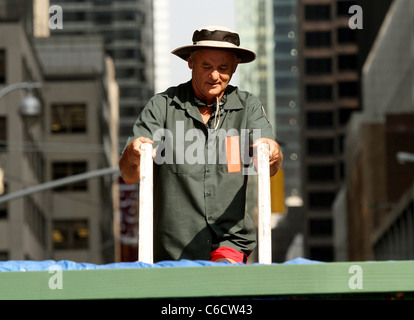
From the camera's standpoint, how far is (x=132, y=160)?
5273mm

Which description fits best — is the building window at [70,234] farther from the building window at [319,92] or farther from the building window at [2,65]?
the building window at [319,92]

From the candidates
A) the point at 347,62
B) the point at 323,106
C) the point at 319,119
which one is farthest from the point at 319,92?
the point at 347,62

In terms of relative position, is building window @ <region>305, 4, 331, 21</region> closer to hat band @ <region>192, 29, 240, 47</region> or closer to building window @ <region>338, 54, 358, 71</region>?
building window @ <region>338, 54, 358, 71</region>

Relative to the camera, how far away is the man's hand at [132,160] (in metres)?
5.21

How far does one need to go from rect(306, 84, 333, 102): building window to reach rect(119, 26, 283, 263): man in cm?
13827

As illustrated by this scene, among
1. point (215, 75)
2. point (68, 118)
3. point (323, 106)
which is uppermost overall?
point (215, 75)

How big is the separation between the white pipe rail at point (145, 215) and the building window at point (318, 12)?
13949 cm

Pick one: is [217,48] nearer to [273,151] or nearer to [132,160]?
[273,151]

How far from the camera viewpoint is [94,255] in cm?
7962

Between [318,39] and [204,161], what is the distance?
456 ft

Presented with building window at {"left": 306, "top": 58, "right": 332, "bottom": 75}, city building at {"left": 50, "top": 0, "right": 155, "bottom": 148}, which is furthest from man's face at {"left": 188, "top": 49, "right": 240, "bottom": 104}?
city building at {"left": 50, "top": 0, "right": 155, "bottom": 148}

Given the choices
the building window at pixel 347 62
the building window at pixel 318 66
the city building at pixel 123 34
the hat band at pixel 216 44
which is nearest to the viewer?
the hat band at pixel 216 44

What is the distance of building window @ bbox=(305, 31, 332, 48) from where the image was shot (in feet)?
468

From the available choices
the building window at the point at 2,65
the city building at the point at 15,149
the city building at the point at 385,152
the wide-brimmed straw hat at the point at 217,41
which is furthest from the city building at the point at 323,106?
the wide-brimmed straw hat at the point at 217,41
